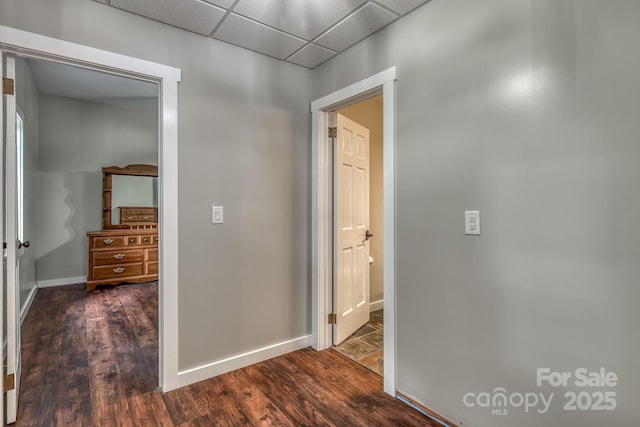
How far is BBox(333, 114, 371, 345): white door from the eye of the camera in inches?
108

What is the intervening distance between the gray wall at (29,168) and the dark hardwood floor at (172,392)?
1.16 meters

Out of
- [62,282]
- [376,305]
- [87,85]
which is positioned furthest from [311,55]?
[62,282]

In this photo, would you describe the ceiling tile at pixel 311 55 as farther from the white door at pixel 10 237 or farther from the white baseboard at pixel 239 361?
the white baseboard at pixel 239 361

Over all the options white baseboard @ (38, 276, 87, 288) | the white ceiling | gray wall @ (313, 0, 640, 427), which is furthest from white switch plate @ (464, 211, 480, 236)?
white baseboard @ (38, 276, 87, 288)

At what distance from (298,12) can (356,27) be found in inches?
16.0

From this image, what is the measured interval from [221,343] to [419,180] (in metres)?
1.80

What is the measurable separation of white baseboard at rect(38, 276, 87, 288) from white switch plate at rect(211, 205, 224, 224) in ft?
13.4

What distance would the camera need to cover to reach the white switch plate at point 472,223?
5.38ft

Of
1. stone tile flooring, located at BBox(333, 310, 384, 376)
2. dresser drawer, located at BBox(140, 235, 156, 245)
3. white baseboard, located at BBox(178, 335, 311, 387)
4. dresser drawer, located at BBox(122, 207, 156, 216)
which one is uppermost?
dresser drawer, located at BBox(122, 207, 156, 216)

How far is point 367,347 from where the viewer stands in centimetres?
276

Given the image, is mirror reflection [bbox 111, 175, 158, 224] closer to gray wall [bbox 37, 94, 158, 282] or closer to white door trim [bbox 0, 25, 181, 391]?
gray wall [bbox 37, 94, 158, 282]

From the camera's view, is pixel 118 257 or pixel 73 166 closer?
pixel 118 257

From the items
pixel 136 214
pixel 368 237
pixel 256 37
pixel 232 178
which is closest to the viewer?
pixel 256 37

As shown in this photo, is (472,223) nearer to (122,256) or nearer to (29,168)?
(122,256)
